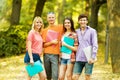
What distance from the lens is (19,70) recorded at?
15156 millimetres

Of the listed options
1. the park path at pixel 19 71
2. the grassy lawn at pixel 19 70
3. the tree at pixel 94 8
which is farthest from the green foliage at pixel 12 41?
the tree at pixel 94 8

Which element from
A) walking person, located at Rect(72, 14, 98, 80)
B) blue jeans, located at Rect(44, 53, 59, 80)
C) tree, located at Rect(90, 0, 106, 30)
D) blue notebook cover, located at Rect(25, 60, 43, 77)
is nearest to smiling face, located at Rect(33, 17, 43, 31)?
blue jeans, located at Rect(44, 53, 59, 80)

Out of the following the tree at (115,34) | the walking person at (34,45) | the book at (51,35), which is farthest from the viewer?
the tree at (115,34)

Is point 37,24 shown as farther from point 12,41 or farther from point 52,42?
point 12,41

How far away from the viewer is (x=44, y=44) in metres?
9.02

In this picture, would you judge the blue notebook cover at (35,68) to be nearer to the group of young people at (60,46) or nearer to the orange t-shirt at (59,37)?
the group of young people at (60,46)

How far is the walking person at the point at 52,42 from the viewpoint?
8.97 metres

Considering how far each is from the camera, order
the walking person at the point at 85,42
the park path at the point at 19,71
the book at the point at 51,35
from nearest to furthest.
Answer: the walking person at the point at 85,42, the book at the point at 51,35, the park path at the point at 19,71

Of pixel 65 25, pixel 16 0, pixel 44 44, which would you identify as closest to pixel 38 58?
pixel 44 44

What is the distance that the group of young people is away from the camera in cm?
856

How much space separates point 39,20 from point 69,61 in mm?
1171

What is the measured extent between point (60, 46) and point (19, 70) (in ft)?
21.2

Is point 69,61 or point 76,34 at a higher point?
point 76,34

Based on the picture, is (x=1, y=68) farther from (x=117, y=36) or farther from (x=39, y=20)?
(x=39, y=20)
